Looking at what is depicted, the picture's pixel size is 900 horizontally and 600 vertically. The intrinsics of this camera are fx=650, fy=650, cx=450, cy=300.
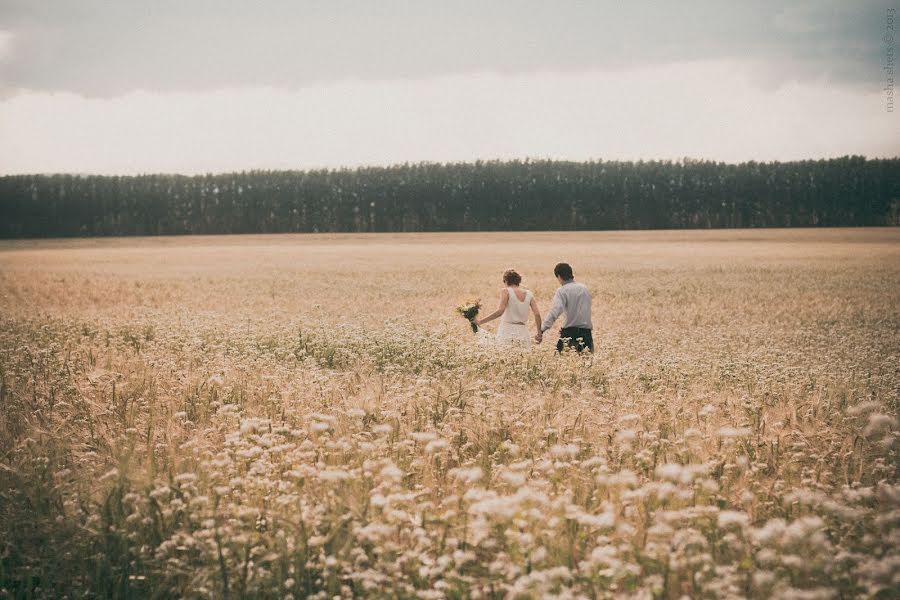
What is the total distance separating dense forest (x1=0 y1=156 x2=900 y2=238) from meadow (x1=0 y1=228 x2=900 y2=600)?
4489 inches

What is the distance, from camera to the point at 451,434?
18.7ft

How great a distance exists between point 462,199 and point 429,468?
124346 mm

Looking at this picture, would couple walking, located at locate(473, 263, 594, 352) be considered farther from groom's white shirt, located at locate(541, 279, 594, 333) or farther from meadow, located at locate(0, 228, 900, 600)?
→ meadow, located at locate(0, 228, 900, 600)

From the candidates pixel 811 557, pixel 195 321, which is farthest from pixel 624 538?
pixel 195 321

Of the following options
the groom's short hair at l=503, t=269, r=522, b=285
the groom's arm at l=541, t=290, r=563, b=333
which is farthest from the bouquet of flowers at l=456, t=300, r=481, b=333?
the groom's arm at l=541, t=290, r=563, b=333

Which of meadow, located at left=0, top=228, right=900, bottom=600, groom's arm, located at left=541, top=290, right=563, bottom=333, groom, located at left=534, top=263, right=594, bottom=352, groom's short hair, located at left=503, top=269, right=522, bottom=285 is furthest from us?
groom's short hair, located at left=503, top=269, right=522, bottom=285

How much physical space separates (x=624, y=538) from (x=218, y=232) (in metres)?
139

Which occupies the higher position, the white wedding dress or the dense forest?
the dense forest

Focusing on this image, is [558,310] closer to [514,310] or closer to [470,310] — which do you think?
[514,310]

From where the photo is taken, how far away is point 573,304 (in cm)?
1214

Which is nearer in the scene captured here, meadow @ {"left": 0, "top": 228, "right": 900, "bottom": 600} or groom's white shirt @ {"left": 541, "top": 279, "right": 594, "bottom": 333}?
meadow @ {"left": 0, "top": 228, "right": 900, "bottom": 600}

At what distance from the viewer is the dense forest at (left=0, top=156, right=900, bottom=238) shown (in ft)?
388

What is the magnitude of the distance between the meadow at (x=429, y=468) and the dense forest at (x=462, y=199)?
11401cm

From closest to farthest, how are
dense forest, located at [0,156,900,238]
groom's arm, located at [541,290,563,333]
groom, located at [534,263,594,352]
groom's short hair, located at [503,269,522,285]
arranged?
groom's arm, located at [541,290,563,333]
groom, located at [534,263,594,352]
groom's short hair, located at [503,269,522,285]
dense forest, located at [0,156,900,238]
